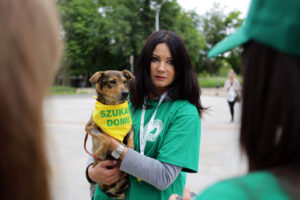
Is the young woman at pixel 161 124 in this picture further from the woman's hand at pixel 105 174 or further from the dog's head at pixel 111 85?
the dog's head at pixel 111 85

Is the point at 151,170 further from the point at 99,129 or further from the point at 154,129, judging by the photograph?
the point at 99,129

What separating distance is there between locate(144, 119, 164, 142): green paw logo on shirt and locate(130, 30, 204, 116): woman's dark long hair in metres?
0.23

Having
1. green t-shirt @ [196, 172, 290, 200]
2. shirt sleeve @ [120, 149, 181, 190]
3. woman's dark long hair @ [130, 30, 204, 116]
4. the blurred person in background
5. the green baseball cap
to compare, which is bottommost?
the blurred person in background

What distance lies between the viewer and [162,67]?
1909 mm

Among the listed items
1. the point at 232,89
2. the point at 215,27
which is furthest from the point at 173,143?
the point at 215,27

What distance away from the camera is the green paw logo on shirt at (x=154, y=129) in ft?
5.76

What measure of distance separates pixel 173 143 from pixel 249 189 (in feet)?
3.35

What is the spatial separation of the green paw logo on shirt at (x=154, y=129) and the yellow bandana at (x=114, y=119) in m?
0.32

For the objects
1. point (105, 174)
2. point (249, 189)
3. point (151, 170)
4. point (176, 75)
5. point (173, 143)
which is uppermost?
point (176, 75)

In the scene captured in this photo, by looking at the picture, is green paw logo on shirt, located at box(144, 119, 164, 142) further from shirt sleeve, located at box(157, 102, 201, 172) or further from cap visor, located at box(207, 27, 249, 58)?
cap visor, located at box(207, 27, 249, 58)

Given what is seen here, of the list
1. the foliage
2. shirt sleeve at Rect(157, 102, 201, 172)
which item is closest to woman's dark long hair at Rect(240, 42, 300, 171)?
shirt sleeve at Rect(157, 102, 201, 172)

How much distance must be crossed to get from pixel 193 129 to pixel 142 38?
27.1 metres

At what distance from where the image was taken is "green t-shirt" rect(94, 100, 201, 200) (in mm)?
1648

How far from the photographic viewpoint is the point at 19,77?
24.3 inches
